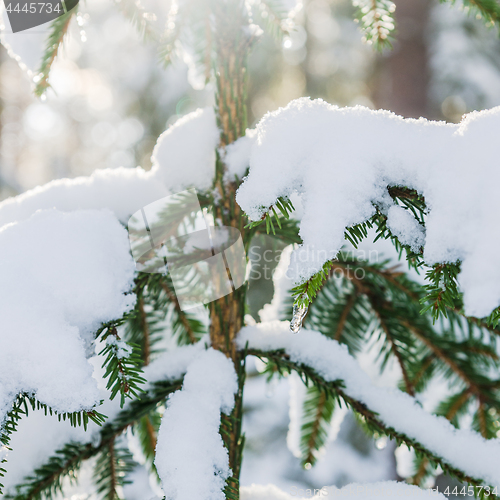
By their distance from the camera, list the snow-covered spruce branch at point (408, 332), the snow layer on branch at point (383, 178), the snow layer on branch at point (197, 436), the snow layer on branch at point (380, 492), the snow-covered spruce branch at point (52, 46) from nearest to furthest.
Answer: the snow layer on branch at point (383, 178) < the snow layer on branch at point (197, 436) < the snow layer on branch at point (380, 492) < the snow-covered spruce branch at point (52, 46) < the snow-covered spruce branch at point (408, 332)

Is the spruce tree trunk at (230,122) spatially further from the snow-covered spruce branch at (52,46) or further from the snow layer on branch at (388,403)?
the snow-covered spruce branch at (52,46)

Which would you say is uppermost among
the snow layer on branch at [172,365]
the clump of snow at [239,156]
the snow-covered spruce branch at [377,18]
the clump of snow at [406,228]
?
the snow-covered spruce branch at [377,18]

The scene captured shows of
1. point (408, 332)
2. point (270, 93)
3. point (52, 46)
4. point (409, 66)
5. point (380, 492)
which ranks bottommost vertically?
point (380, 492)

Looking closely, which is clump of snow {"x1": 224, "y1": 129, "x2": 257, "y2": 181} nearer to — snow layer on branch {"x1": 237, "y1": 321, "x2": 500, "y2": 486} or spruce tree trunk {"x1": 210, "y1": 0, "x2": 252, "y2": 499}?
spruce tree trunk {"x1": 210, "y1": 0, "x2": 252, "y2": 499}

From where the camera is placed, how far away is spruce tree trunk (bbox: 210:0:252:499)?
0.93 meters

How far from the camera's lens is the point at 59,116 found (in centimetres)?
783

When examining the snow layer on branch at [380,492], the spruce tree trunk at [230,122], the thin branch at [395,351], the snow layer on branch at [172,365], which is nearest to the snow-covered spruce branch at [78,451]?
the snow layer on branch at [172,365]

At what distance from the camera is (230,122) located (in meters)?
0.97

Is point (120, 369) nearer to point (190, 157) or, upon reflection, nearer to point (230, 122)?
point (190, 157)

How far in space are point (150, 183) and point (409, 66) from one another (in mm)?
3212

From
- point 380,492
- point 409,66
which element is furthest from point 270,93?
point 380,492

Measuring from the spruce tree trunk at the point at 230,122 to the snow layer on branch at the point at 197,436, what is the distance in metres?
0.10

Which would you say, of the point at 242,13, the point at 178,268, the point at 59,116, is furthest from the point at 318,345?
the point at 59,116

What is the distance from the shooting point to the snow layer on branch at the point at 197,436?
64 centimetres
